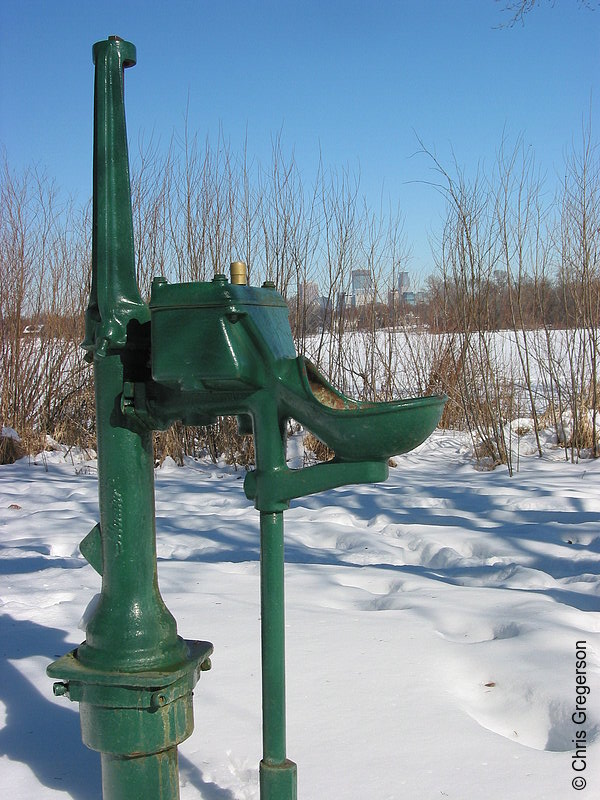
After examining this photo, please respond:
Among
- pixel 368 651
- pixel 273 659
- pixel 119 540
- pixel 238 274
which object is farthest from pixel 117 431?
pixel 368 651

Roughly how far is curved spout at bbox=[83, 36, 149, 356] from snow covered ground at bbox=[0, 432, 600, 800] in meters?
A: 0.95

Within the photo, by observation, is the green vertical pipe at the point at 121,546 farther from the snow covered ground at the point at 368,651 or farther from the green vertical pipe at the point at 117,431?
the snow covered ground at the point at 368,651

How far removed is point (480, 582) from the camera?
3.03 meters

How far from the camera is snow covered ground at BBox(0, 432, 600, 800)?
1583 millimetres

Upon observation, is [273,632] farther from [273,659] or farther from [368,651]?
[368,651]

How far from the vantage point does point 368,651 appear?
2.09 metres

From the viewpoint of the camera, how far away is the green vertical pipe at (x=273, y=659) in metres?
1.20

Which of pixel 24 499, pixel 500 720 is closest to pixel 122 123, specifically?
pixel 500 720

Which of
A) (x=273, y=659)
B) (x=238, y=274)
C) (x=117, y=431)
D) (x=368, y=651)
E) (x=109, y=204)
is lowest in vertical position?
(x=368, y=651)

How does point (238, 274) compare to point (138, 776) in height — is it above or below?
above

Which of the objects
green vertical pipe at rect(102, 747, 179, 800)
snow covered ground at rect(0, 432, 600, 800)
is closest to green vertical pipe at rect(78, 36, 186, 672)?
green vertical pipe at rect(102, 747, 179, 800)

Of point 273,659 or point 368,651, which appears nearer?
point 273,659

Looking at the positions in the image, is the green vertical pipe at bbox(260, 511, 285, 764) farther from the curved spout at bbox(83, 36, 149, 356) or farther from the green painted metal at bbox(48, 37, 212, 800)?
the curved spout at bbox(83, 36, 149, 356)

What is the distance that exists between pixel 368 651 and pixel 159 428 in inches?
43.1
